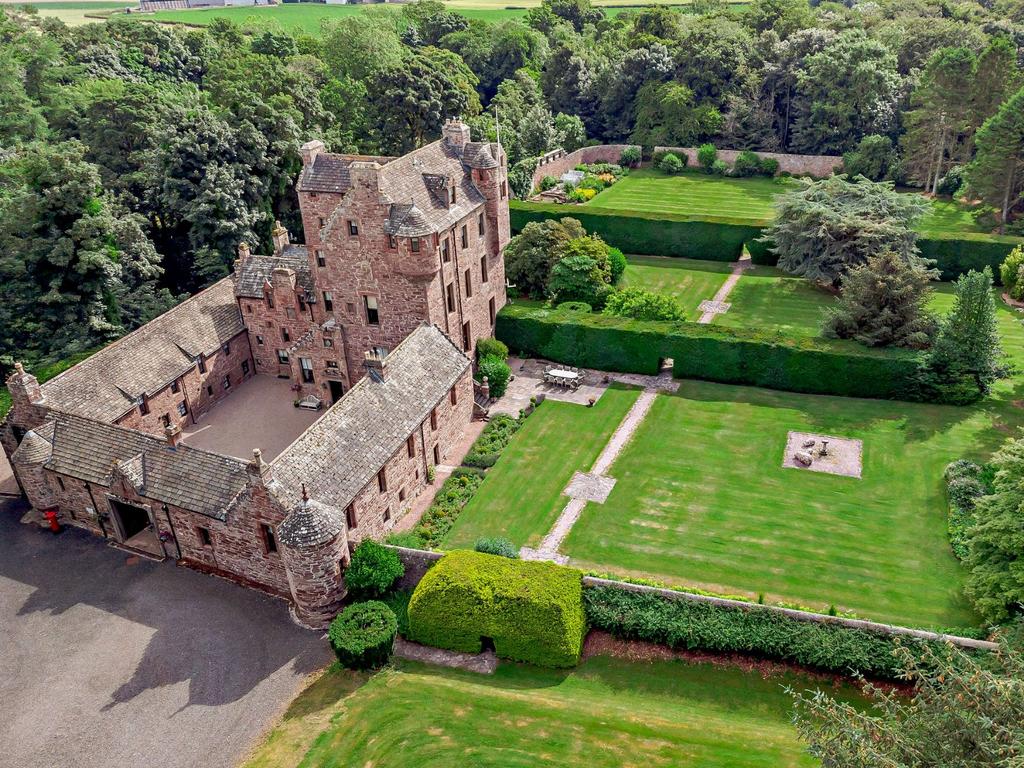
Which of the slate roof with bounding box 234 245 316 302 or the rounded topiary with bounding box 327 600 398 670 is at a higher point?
the slate roof with bounding box 234 245 316 302

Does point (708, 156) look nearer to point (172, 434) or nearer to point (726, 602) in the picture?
point (726, 602)

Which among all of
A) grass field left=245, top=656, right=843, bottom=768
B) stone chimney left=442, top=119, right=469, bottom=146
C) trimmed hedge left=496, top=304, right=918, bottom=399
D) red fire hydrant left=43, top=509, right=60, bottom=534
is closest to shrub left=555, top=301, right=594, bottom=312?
trimmed hedge left=496, top=304, right=918, bottom=399

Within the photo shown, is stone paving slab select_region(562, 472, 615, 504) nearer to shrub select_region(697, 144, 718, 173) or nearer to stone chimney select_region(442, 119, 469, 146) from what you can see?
stone chimney select_region(442, 119, 469, 146)

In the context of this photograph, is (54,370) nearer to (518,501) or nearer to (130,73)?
(518,501)

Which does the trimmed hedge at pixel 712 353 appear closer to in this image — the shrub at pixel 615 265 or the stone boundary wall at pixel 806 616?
the shrub at pixel 615 265

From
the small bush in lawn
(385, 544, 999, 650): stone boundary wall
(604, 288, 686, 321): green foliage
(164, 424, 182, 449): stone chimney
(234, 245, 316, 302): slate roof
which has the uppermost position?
(234, 245, 316, 302): slate roof

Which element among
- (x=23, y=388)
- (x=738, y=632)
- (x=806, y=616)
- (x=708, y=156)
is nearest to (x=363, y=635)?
(x=738, y=632)
